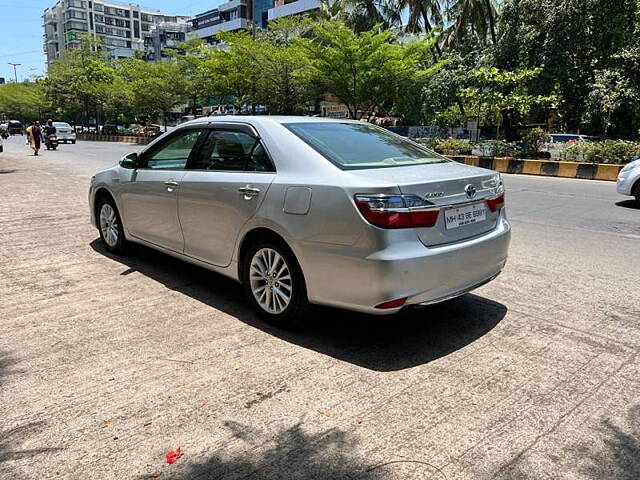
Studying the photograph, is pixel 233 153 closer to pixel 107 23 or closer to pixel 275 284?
pixel 275 284

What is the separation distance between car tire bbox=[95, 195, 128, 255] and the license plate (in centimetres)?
363

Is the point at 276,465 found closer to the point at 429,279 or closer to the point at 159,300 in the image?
the point at 429,279

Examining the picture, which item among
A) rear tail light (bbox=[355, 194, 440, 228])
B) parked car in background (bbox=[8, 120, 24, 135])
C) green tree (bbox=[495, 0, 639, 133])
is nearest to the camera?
rear tail light (bbox=[355, 194, 440, 228])

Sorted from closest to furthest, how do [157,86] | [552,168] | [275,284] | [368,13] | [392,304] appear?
[392,304] < [275,284] < [552,168] < [368,13] < [157,86]

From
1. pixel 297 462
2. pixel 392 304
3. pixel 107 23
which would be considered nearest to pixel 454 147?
pixel 392 304

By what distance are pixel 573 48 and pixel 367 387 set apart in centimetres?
2518

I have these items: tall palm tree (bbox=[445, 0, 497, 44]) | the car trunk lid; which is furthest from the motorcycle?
the car trunk lid

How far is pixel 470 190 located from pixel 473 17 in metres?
32.1

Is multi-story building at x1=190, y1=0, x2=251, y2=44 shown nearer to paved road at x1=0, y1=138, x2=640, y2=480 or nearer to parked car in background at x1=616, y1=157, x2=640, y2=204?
parked car in background at x1=616, y1=157, x2=640, y2=204

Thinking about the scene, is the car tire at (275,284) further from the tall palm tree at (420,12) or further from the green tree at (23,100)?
the green tree at (23,100)

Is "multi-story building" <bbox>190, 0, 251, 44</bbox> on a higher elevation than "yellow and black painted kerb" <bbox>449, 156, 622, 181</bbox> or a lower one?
higher

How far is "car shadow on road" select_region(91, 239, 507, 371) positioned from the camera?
3617 millimetres

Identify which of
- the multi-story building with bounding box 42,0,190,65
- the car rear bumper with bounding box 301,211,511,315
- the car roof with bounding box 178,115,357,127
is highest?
the multi-story building with bounding box 42,0,190,65

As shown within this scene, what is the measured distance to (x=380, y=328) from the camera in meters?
4.06
